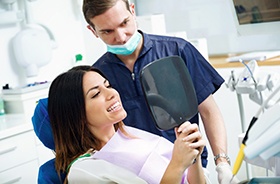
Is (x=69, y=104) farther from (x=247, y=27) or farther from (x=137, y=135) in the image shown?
(x=247, y=27)

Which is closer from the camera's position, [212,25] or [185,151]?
[185,151]

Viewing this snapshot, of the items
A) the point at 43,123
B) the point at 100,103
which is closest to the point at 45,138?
the point at 43,123

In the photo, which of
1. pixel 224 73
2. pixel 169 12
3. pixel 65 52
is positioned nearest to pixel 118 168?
pixel 224 73

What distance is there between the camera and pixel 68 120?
173 centimetres

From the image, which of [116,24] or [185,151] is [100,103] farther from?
[185,151]

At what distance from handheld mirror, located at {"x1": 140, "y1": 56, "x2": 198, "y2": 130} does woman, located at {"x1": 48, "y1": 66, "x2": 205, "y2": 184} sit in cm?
39

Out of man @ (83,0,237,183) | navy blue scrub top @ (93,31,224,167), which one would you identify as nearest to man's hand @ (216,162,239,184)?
man @ (83,0,237,183)

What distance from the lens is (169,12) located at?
4.08 meters

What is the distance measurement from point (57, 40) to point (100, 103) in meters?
2.18

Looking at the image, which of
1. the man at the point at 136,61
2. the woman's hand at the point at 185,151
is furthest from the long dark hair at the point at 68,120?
the woman's hand at the point at 185,151

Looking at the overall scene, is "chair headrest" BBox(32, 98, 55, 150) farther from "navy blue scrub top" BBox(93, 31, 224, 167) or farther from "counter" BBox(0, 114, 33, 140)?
"counter" BBox(0, 114, 33, 140)

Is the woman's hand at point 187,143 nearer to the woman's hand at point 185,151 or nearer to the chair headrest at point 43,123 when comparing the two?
the woman's hand at point 185,151

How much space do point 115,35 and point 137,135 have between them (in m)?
0.38

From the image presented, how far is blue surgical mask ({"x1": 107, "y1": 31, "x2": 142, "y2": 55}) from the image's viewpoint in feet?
6.34
